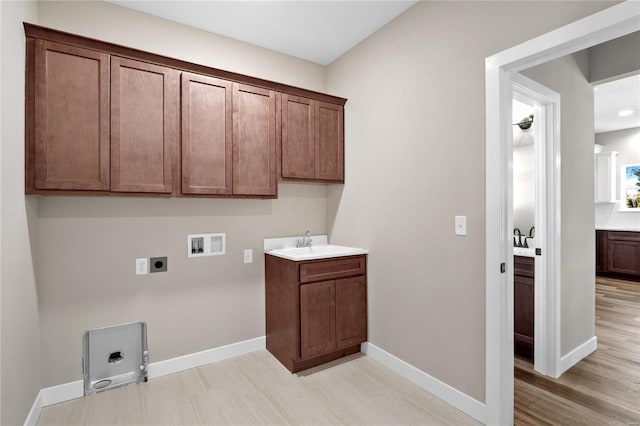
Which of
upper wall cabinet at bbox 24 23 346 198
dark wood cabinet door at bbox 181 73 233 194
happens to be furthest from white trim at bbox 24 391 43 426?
dark wood cabinet door at bbox 181 73 233 194

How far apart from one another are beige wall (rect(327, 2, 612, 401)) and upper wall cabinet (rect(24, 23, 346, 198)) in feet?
1.83

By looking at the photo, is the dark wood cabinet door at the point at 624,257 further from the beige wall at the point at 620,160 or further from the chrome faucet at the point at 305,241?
the chrome faucet at the point at 305,241

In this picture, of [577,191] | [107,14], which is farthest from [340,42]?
[577,191]

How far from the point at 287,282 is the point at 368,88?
179cm

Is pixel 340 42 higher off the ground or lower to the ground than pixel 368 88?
higher

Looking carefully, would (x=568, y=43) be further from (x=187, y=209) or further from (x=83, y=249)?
(x=83, y=249)

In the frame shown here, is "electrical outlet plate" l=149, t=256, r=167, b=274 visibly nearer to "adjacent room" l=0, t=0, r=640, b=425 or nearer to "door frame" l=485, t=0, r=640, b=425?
"adjacent room" l=0, t=0, r=640, b=425

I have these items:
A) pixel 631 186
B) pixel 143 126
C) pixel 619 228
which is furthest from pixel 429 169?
pixel 631 186

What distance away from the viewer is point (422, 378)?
2.29 meters

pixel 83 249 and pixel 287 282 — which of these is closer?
pixel 83 249

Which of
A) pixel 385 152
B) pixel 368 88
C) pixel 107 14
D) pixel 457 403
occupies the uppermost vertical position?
pixel 107 14

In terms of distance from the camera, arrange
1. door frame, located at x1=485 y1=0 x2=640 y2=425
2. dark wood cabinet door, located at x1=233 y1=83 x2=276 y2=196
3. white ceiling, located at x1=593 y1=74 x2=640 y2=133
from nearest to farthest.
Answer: door frame, located at x1=485 y1=0 x2=640 y2=425
dark wood cabinet door, located at x1=233 y1=83 x2=276 y2=196
white ceiling, located at x1=593 y1=74 x2=640 y2=133

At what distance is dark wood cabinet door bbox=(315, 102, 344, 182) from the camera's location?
9.64 feet

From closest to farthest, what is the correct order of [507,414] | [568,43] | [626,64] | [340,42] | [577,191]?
[568,43] < [507,414] < [626,64] < [577,191] < [340,42]
